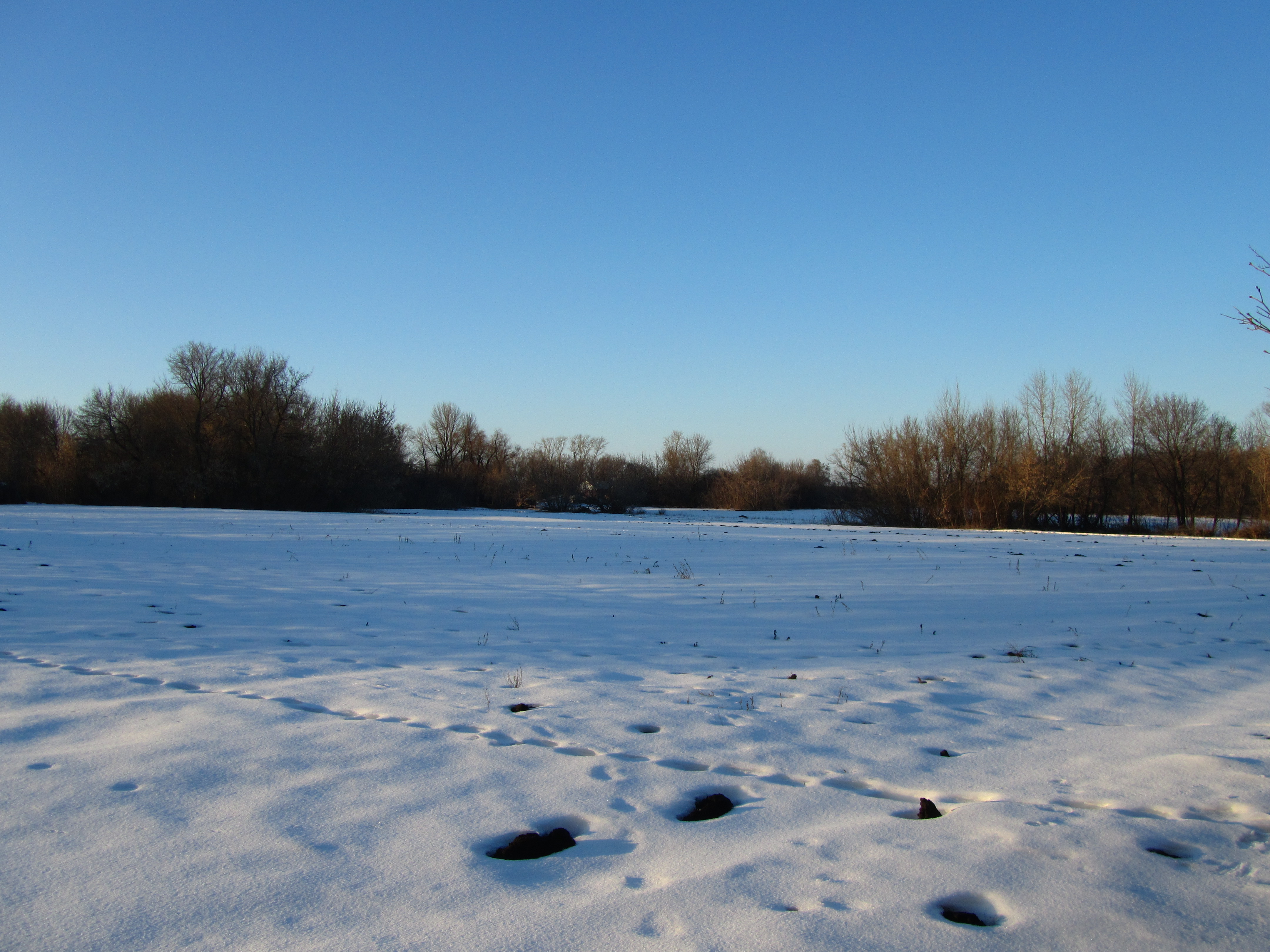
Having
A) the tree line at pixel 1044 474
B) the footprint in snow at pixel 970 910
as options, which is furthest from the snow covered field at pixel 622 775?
the tree line at pixel 1044 474

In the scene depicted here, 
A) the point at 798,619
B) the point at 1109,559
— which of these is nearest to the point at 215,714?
the point at 798,619

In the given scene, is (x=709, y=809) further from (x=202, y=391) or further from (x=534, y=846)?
(x=202, y=391)

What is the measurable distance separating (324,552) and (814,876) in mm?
10764

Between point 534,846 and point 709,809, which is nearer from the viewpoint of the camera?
point 534,846

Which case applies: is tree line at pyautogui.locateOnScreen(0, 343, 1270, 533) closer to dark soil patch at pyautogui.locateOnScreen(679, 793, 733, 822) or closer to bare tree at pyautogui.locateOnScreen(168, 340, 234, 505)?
bare tree at pyautogui.locateOnScreen(168, 340, 234, 505)

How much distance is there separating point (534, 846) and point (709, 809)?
0.64m

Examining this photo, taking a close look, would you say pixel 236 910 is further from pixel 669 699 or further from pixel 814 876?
pixel 669 699

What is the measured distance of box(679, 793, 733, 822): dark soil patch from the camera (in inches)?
93.7

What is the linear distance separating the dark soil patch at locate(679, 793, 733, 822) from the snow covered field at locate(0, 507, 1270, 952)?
0.14 feet

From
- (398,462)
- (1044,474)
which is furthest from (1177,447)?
(398,462)

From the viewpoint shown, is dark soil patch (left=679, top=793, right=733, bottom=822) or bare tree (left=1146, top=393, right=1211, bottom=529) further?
bare tree (left=1146, top=393, right=1211, bottom=529)

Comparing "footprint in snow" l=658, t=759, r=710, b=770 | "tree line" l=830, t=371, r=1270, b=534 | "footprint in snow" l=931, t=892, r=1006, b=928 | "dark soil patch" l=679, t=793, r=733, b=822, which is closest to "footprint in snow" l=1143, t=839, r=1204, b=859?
"footprint in snow" l=931, t=892, r=1006, b=928

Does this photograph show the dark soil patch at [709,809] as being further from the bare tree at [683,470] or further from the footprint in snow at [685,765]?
the bare tree at [683,470]

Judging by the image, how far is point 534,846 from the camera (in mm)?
2131
